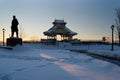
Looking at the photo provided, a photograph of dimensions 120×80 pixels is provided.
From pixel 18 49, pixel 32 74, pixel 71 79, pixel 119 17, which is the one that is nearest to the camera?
pixel 71 79

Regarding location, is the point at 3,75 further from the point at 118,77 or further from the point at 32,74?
the point at 118,77

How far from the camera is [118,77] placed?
14.3 metres

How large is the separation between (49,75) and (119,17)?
1867 inches

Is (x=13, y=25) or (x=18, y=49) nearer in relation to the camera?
(x=18, y=49)

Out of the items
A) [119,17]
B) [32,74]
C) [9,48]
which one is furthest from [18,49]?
[119,17]

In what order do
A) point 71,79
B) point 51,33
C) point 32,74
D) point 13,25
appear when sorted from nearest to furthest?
point 71,79 < point 32,74 < point 13,25 < point 51,33

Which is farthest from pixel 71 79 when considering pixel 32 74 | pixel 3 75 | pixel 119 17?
pixel 119 17

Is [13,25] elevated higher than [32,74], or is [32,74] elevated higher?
[13,25]

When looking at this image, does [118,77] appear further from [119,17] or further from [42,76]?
[119,17]

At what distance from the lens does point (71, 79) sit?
13008mm

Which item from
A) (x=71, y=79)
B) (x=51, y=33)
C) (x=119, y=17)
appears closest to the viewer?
(x=71, y=79)

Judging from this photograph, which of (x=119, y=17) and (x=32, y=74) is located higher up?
(x=119, y=17)

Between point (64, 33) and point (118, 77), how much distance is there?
51675 millimetres

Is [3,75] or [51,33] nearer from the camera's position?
[3,75]
